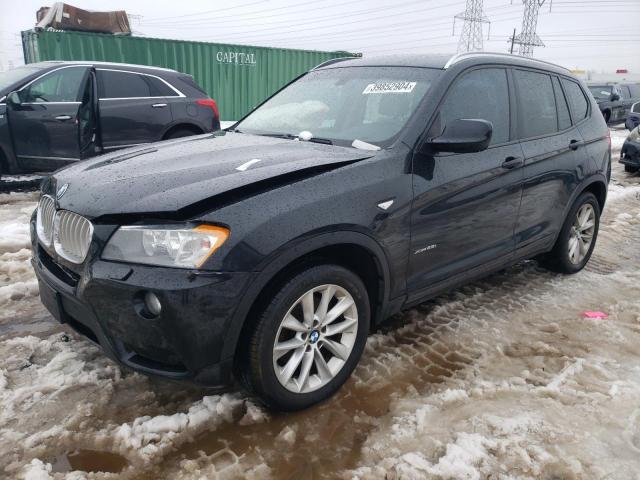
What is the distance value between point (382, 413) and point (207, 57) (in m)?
14.1

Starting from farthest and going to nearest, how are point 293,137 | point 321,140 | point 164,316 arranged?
point 293,137, point 321,140, point 164,316

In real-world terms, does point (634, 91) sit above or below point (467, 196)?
below

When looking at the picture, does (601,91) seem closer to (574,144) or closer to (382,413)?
(574,144)

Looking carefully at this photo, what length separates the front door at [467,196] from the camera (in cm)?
288

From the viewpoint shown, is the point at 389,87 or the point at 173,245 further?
the point at 389,87

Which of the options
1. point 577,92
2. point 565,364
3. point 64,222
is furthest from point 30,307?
point 577,92

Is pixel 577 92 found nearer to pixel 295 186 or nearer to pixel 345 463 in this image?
pixel 295 186

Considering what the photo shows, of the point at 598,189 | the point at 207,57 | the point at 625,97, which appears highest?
the point at 207,57

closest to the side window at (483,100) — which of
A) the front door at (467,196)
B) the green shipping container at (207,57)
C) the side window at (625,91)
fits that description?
the front door at (467,196)

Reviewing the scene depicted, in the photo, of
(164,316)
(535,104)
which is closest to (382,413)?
(164,316)

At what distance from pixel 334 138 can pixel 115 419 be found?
6.24 ft

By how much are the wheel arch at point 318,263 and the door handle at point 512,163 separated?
1.28 metres

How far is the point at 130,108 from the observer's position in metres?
7.03

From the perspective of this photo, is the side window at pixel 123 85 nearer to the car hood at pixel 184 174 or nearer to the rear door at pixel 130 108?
the rear door at pixel 130 108
